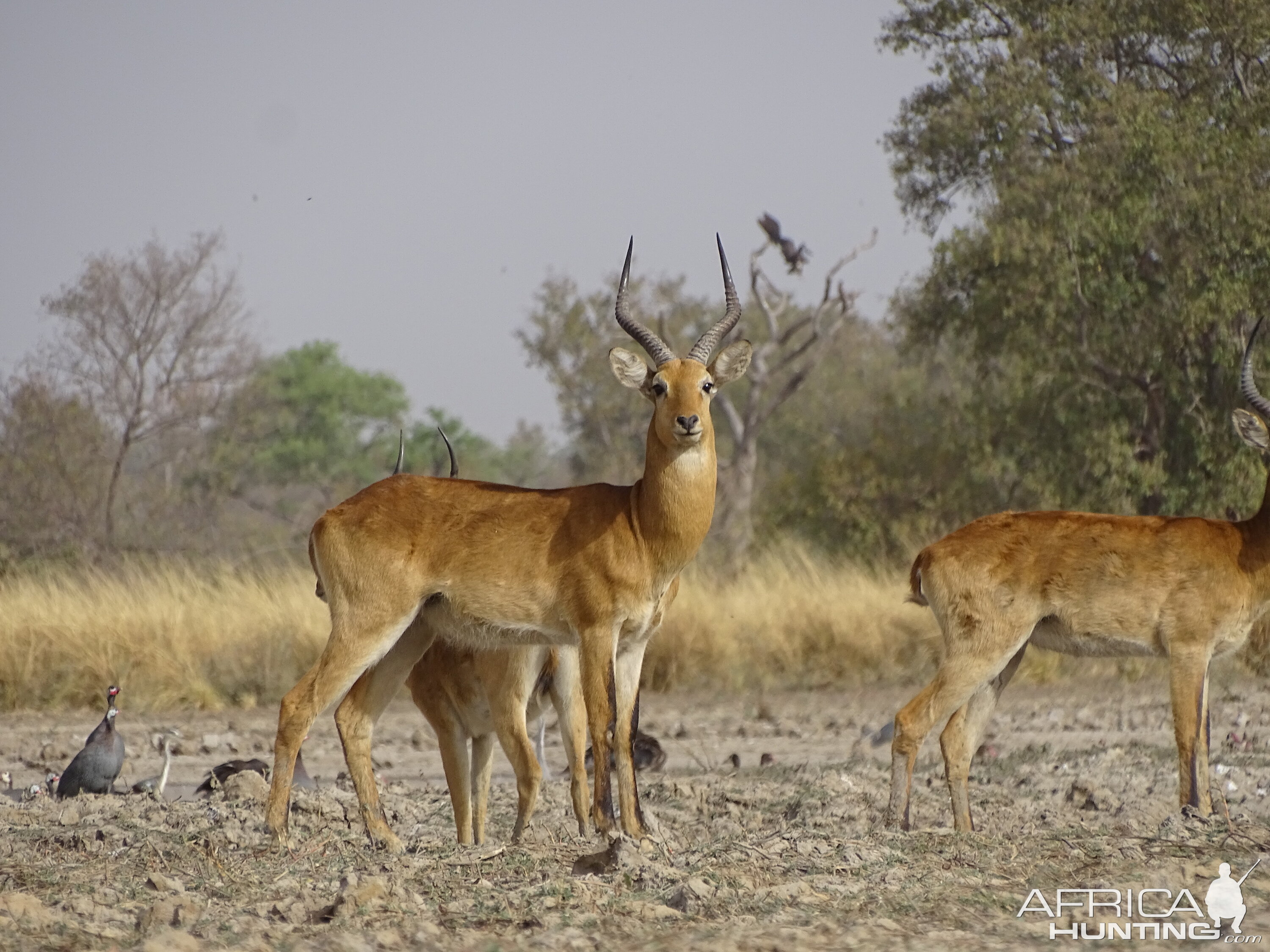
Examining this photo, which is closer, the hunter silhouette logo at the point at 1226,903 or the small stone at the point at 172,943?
the small stone at the point at 172,943

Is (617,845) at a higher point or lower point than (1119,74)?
lower

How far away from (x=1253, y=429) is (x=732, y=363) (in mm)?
3434

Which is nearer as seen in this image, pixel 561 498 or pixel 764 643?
pixel 561 498

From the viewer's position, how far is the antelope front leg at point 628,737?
7.42 m

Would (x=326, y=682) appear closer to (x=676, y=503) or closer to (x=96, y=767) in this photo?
(x=676, y=503)

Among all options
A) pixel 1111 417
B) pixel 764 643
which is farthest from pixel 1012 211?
pixel 764 643

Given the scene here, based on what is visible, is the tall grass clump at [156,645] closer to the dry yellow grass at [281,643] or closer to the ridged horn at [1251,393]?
the dry yellow grass at [281,643]

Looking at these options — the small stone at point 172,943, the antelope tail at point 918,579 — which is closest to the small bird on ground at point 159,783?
the small stone at point 172,943

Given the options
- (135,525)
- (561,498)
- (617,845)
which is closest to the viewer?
(617,845)

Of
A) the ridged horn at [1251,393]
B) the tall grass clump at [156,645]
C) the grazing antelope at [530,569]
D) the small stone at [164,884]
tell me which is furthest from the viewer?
the tall grass clump at [156,645]

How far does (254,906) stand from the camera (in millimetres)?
5750

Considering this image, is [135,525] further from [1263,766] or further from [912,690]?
[1263,766]

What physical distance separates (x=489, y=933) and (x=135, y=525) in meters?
19.9

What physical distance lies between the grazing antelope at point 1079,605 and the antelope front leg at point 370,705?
2.57 metres
